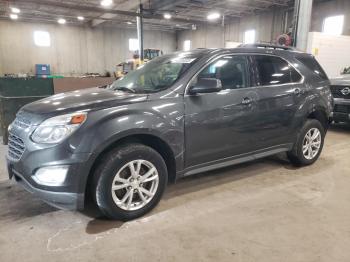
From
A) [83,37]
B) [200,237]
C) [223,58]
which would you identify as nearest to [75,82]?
[223,58]

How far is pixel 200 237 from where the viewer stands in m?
2.30

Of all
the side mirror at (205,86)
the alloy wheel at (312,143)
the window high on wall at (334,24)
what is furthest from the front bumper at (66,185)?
the window high on wall at (334,24)

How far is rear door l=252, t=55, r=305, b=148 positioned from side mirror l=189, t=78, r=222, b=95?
29.4 inches

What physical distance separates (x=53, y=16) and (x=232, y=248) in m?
17.4

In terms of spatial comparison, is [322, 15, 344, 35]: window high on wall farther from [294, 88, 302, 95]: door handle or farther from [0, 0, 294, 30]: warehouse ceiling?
[294, 88, 302, 95]: door handle

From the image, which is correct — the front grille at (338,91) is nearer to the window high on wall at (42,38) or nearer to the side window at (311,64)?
the side window at (311,64)

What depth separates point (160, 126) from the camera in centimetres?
253

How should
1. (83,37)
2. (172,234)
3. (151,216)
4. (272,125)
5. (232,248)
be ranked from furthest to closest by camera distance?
(83,37)
(272,125)
(151,216)
(172,234)
(232,248)

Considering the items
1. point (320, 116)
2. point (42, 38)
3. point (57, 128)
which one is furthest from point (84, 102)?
point (42, 38)

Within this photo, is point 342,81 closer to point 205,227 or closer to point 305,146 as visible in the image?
point 305,146

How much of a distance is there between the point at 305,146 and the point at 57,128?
314cm

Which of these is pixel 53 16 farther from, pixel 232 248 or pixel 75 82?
pixel 232 248

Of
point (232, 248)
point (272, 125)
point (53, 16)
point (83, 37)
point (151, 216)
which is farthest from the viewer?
point (83, 37)

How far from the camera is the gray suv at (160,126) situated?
7.32 ft
